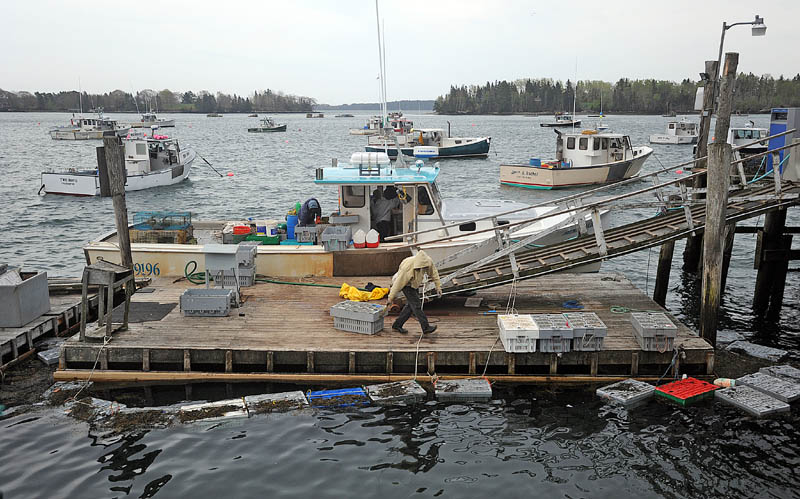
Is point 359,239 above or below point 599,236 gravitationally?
below

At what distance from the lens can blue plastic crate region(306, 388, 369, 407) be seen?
9750 millimetres

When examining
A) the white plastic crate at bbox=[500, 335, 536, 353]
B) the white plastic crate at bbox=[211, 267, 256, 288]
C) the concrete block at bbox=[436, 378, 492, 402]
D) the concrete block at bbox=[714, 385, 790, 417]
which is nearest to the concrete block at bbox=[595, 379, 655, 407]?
the concrete block at bbox=[714, 385, 790, 417]

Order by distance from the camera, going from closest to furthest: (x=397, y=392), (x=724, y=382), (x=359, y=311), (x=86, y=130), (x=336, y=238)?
1. (x=397, y=392)
2. (x=724, y=382)
3. (x=359, y=311)
4. (x=336, y=238)
5. (x=86, y=130)

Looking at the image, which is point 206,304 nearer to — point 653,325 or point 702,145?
point 653,325

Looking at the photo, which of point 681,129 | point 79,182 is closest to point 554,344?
point 79,182

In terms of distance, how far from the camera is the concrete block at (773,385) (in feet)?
31.9

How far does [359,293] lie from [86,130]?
307 ft

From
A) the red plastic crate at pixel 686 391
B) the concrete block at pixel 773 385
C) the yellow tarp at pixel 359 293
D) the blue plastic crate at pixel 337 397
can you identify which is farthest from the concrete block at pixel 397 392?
the concrete block at pixel 773 385

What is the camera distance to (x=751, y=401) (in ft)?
31.6

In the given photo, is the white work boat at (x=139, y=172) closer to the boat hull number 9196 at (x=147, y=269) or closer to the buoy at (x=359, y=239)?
the boat hull number 9196 at (x=147, y=269)

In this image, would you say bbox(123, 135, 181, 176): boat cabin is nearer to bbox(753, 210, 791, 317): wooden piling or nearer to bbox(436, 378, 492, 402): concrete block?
bbox(436, 378, 492, 402): concrete block

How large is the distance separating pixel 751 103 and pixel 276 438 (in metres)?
189

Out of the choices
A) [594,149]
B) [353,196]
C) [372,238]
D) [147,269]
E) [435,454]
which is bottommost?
[435,454]

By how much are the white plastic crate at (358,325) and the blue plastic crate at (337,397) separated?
1.14 meters
